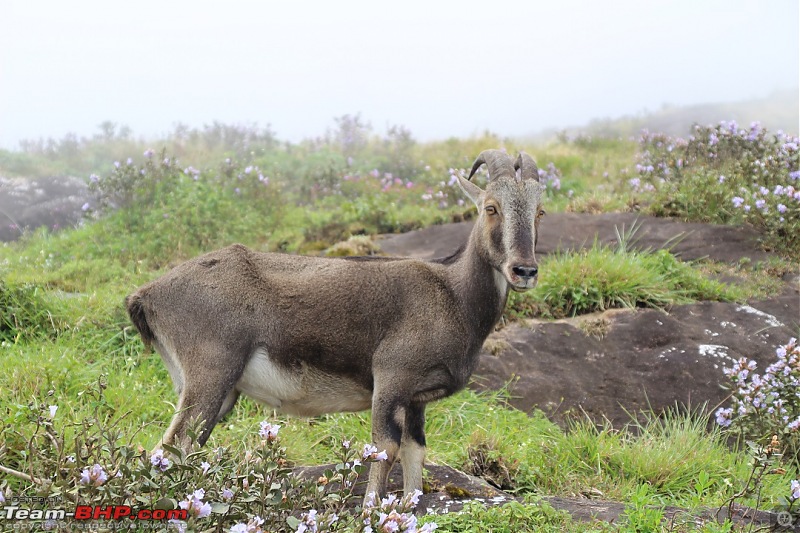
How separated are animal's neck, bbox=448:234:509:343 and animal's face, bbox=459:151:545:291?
0.32ft

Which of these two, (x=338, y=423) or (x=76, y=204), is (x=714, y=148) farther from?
(x=76, y=204)

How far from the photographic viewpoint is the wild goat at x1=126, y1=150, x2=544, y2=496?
4891 mm

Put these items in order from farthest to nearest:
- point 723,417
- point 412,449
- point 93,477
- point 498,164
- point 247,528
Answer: point 723,417 < point 498,164 < point 412,449 < point 93,477 < point 247,528

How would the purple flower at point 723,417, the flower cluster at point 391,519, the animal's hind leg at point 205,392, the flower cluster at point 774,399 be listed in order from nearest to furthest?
1. the flower cluster at point 391,519
2. the animal's hind leg at point 205,392
3. the flower cluster at point 774,399
4. the purple flower at point 723,417

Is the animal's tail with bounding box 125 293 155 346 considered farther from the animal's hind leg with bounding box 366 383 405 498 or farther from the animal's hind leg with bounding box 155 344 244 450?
the animal's hind leg with bounding box 366 383 405 498

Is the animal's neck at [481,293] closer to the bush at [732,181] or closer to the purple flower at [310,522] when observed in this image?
the purple flower at [310,522]

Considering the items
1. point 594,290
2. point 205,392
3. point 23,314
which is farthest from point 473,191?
A: point 23,314

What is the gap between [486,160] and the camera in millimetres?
5625

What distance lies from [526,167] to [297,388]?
207 cm

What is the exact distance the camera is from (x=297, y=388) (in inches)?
199

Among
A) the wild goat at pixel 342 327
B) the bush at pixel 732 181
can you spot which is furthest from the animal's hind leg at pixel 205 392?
the bush at pixel 732 181

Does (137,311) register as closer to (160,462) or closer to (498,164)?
(160,462)

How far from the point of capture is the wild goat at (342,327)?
4.89m

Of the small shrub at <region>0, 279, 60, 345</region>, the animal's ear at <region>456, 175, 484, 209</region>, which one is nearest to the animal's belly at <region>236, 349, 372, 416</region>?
the animal's ear at <region>456, 175, 484, 209</region>
